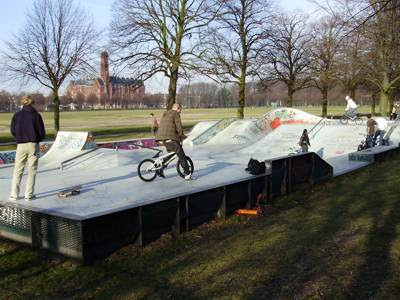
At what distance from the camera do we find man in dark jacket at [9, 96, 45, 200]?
694cm

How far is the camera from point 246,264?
5430 mm

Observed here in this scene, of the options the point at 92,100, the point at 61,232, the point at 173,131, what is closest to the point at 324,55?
the point at 173,131

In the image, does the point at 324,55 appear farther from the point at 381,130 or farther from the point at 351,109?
the point at 381,130

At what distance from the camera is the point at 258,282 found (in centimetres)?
482

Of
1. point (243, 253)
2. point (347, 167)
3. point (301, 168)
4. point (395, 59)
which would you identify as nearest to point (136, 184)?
point (243, 253)

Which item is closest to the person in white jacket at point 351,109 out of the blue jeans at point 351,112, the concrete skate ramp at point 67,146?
the blue jeans at point 351,112

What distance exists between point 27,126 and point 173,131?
113 inches

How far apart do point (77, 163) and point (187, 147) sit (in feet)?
26.2

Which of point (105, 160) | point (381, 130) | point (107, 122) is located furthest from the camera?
point (107, 122)

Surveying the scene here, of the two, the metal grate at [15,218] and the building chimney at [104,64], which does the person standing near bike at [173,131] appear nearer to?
the metal grate at [15,218]

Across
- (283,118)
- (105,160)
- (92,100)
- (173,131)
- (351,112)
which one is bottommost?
(105,160)

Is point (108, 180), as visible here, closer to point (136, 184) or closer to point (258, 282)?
point (136, 184)

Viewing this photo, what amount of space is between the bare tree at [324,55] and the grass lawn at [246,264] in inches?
1097

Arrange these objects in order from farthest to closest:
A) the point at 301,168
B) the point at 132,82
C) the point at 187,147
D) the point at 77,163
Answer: the point at 132,82
the point at 187,147
the point at 77,163
the point at 301,168
